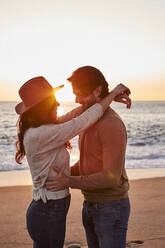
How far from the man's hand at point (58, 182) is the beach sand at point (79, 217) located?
7.77 feet

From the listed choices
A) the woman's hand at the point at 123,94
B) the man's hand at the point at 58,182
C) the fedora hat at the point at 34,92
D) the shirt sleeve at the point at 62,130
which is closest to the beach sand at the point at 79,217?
the man's hand at the point at 58,182

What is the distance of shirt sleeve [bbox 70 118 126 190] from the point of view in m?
2.68

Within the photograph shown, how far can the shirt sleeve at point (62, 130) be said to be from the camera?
2.74 m

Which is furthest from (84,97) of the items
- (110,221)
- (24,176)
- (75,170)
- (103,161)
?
(24,176)

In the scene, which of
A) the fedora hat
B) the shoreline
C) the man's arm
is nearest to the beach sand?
the shoreline

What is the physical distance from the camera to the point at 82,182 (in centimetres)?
274

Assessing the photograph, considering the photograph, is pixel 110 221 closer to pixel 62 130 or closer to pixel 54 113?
pixel 62 130

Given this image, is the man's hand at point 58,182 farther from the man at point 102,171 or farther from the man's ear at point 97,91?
the man's ear at point 97,91

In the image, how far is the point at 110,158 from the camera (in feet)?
8.77

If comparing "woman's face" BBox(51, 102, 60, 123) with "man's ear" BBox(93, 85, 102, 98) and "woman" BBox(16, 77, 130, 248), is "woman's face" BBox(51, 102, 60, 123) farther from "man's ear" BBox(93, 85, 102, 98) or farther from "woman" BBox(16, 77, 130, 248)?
"man's ear" BBox(93, 85, 102, 98)

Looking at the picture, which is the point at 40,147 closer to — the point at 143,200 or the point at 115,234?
the point at 115,234

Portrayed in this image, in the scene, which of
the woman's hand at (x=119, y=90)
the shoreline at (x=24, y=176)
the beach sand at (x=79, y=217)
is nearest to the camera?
the woman's hand at (x=119, y=90)

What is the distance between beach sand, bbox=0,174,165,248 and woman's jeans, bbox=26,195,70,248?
214 cm

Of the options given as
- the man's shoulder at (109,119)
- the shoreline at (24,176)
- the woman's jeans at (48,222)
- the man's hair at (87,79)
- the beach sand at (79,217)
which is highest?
the man's hair at (87,79)
